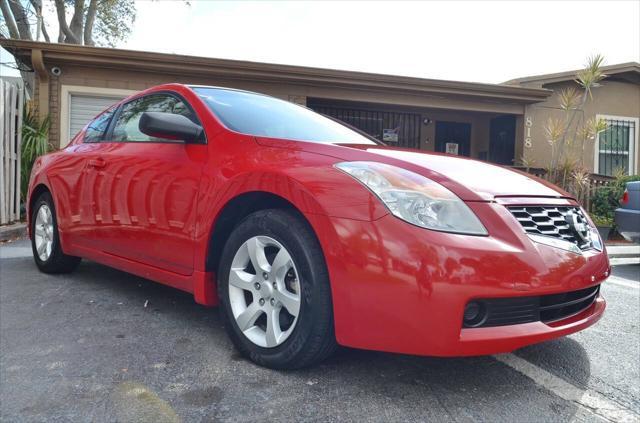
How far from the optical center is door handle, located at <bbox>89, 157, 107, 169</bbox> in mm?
3472

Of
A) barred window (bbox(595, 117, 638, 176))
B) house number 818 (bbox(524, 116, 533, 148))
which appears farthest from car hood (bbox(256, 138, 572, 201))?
barred window (bbox(595, 117, 638, 176))

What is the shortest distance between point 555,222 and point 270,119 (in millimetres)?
1713

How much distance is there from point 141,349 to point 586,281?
2.17 meters

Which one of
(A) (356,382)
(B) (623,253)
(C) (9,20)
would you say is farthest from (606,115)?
(C) (9,20)

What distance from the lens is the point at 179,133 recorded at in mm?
2682

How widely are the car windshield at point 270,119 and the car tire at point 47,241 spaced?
6.63 ft

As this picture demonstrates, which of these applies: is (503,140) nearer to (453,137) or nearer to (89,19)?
(453,137)

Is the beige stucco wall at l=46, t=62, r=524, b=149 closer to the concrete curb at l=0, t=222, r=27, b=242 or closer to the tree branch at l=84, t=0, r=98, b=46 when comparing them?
the concrete curb at l=0, t=222, r=27, b=242

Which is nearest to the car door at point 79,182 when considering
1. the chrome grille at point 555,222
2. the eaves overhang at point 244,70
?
the chrome grille at point 555,222

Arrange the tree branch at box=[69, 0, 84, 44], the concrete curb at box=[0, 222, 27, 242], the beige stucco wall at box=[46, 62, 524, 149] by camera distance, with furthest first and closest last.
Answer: the tree branch at box=[69, 0, 84, 44] < the beige stucco wall at box=[46, 62, 524, 149] < the concrete curb at box=[0, 222, 27, 242]

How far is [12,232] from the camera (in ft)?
21.2

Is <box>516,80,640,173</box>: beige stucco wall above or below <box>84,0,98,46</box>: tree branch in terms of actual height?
below

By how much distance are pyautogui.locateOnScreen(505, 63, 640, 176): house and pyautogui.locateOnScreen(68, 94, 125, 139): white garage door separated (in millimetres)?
9456

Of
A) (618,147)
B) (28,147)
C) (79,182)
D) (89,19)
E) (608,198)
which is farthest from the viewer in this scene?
(89,19)
